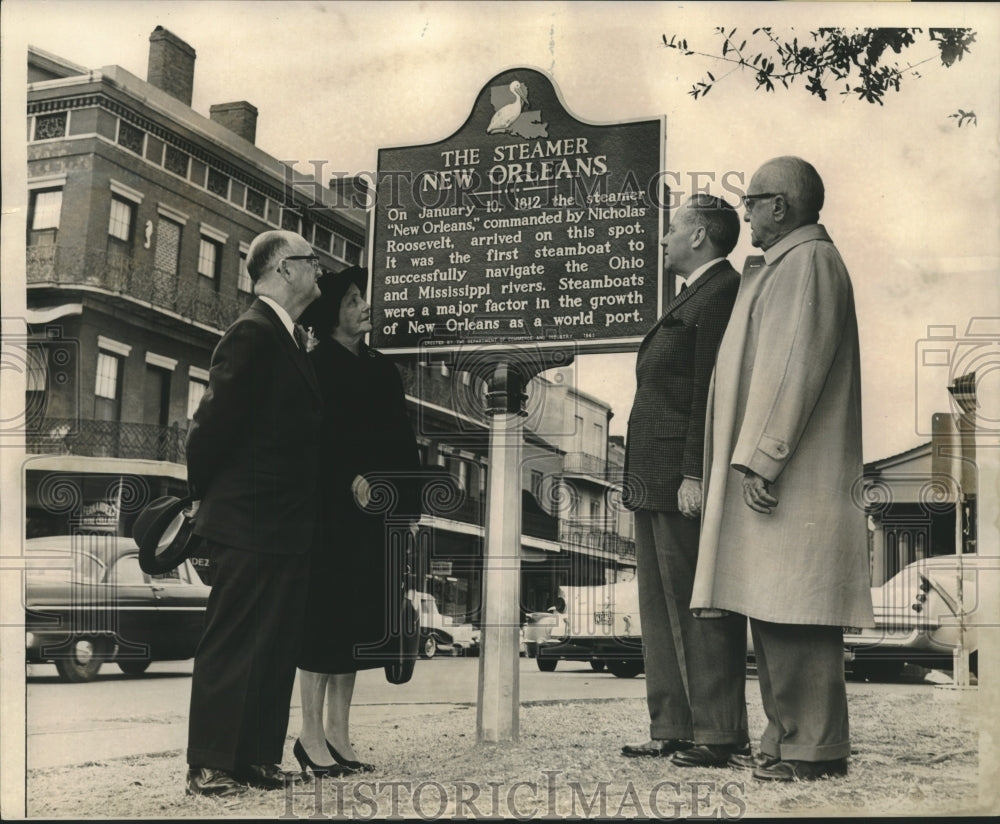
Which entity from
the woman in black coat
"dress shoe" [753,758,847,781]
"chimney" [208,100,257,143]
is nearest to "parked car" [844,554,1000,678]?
"dress shoe" [753,758,847,781]

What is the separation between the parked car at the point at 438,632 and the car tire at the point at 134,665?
→ 5.20ft

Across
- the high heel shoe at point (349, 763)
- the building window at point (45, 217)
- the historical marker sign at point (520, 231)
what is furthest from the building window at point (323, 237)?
the high heel shoe at point (349, 763)

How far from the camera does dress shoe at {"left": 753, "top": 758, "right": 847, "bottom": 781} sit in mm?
6613

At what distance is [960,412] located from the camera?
739cm

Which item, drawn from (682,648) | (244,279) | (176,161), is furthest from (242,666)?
(176,161)

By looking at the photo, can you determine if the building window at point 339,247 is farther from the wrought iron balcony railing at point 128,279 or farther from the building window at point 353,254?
the wrought iron balcony railing at point 128,279

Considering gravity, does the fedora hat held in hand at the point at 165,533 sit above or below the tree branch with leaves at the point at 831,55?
below

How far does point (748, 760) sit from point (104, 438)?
4.07m

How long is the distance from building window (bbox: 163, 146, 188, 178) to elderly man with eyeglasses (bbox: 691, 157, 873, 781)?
136 inches

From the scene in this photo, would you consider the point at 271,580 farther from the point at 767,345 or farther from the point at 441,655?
the point at 767,345

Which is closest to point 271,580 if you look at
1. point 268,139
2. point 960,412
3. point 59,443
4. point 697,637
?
point 59,443

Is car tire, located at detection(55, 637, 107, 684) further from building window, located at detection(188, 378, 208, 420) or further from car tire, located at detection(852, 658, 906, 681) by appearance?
car tire, located at detection(852, 658, 906, 681)

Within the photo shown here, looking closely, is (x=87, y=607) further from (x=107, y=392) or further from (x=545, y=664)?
(x=545, y=664)

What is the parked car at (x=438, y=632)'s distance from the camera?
24.4ft
